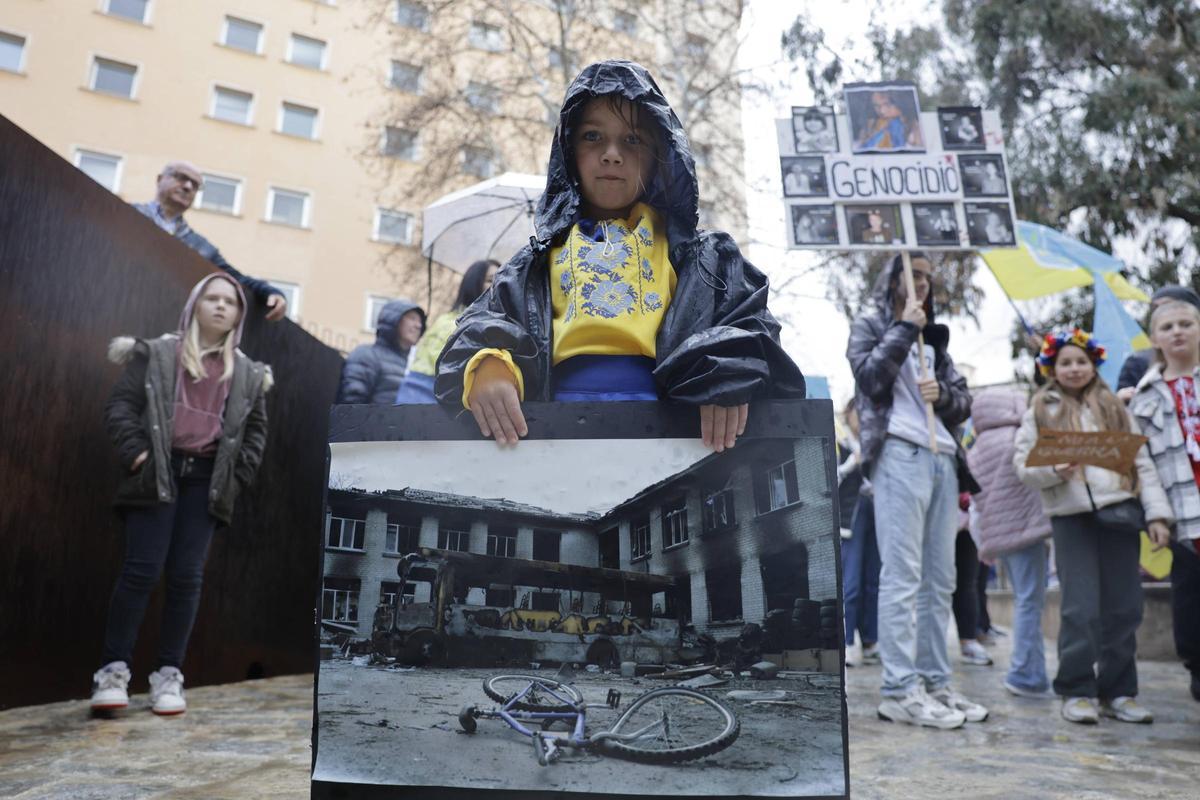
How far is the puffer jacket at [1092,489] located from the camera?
11.6ft

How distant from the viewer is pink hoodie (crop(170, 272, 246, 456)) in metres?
3.28

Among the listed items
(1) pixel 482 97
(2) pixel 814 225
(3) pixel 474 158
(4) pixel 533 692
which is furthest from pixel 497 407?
(3) pixel 474 158

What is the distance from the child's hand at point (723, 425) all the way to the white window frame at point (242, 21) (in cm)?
2397

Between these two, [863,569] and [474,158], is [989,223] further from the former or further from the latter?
[474,158]

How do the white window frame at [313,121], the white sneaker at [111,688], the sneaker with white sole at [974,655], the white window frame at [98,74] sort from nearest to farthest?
the white sneaker at [111,688] < the sneaker with white sole at [974,655] < the white window frame at [98,74] < the white window frame at [313,121]

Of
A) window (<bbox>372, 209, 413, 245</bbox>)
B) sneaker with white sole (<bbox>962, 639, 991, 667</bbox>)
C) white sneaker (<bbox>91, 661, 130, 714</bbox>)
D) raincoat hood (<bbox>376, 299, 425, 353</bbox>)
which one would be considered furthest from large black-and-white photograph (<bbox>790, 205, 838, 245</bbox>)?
window (<bbox>372, 209, 413, 245</bbox>)

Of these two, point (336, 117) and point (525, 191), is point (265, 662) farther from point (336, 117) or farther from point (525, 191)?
point (336, 117)

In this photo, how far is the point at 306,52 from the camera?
890 inches

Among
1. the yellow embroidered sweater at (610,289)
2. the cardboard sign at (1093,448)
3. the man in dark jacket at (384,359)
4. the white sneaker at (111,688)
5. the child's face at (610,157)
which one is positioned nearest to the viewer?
the yellow embroidered sweater at (610,289)

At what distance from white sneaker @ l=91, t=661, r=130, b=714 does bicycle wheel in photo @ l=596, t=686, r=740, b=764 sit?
2.39 m

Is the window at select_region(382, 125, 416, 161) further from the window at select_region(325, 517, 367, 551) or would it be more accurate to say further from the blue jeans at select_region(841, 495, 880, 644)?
the window at select_region(325, 517, 367, 551)

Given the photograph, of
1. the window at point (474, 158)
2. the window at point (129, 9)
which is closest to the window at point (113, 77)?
the window at point (129, 9)

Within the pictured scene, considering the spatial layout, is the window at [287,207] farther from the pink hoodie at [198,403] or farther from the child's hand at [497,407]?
the child's hand at [497,407]

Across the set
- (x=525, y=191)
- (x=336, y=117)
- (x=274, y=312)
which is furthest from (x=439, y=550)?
(x=336, y=117)
